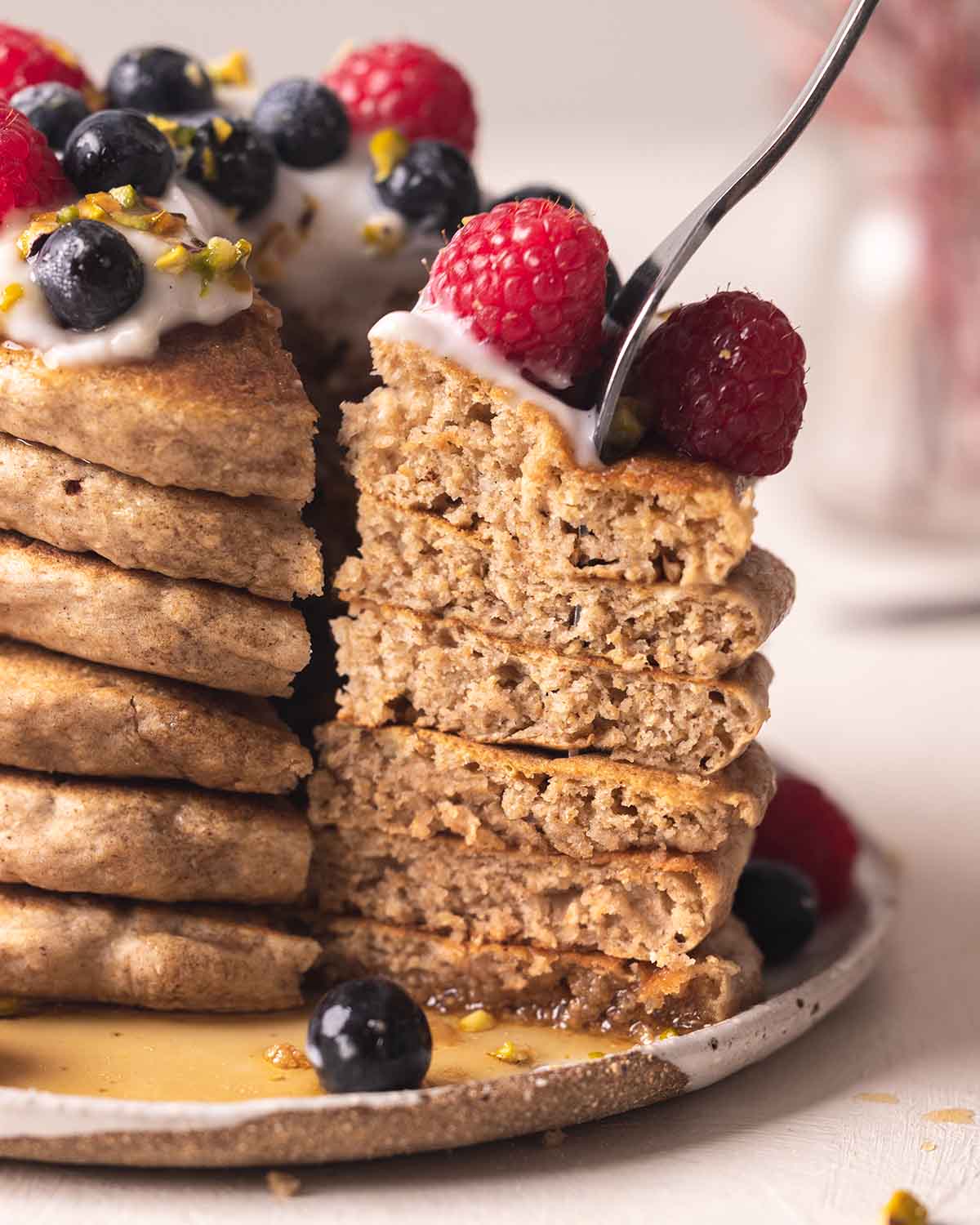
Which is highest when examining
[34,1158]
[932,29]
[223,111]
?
[932,29]

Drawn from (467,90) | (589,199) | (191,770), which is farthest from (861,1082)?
(589,199)

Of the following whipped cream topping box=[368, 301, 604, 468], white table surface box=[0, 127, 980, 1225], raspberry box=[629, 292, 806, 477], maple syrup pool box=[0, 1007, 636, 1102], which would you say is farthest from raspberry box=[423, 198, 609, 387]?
white table surface box=[0, 127, 980, 1225]

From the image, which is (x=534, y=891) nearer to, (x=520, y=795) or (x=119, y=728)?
(x=520, y=795)

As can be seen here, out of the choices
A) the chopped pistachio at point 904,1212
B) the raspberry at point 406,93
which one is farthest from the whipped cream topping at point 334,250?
the chopped pistachio at point 904,1212

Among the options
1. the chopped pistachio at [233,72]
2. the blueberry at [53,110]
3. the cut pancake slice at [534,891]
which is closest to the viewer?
the cut pancake slice at [534,891]

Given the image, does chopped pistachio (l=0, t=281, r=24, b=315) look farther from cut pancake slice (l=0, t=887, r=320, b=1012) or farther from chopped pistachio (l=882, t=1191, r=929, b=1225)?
chopped pistachio (l=882, t=1191, r=929, b=1225)

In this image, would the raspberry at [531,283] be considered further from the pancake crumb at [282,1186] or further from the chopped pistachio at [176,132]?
the pancake crumb at [282,1186]

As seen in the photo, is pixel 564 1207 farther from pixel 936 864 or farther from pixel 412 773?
pixel 936 864
